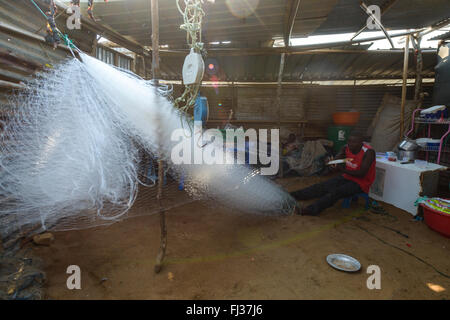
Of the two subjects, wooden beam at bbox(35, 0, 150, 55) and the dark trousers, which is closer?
wooden beam at bbox(35, 0, 150, 55)

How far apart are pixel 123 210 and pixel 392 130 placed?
8.29 metres

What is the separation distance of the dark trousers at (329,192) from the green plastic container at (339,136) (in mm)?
3496

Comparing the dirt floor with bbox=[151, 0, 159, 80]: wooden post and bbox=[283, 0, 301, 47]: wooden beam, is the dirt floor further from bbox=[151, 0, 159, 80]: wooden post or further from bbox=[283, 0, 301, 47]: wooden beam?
bbox=[283, 0, 301, 47]: wooden beam

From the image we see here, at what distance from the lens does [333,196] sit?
3.84 m

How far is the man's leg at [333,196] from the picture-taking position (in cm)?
379

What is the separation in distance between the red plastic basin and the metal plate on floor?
1.64m

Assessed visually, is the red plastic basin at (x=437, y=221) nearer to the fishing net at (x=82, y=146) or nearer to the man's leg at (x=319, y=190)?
the man's leg at (x=319, y=190)

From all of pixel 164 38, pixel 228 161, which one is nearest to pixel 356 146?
pixel 228 161

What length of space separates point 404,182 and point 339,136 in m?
3.57

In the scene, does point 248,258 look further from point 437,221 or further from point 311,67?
point 311,67

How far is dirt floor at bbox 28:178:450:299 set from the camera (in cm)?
222

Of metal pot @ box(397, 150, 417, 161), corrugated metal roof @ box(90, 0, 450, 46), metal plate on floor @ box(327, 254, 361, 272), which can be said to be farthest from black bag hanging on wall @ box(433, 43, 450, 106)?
metal plate on floor @ box(327, 254, 361, 272)

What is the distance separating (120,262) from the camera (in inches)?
104
